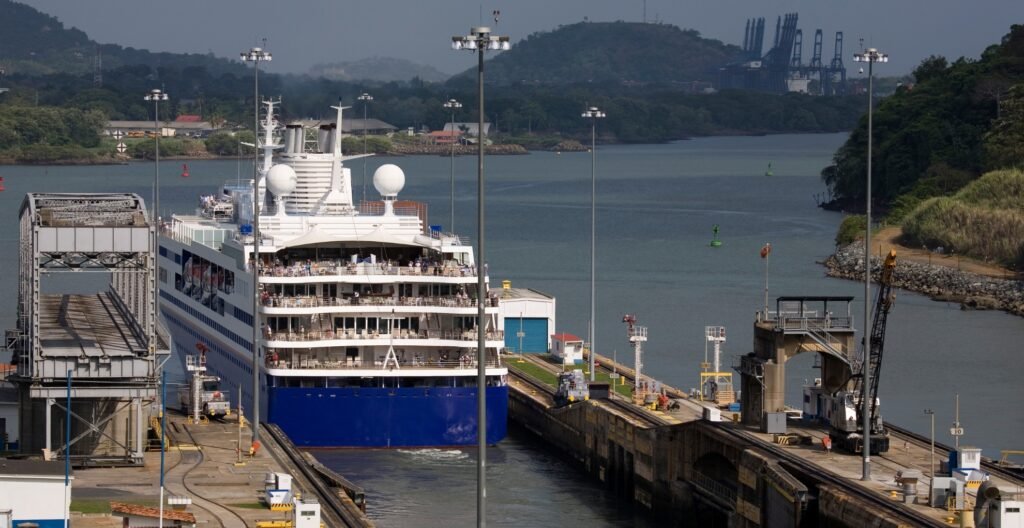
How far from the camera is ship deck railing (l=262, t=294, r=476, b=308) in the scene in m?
64.4

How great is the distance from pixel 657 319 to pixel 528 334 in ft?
69.5

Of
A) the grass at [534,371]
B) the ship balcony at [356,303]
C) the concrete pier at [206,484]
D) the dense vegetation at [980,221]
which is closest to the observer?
the concrete pier at [206,484]

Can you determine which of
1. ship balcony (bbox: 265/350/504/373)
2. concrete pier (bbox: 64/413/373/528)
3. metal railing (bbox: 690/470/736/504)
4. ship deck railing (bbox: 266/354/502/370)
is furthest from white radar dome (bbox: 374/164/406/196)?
metal railing (bbox: 690/470/736/504)

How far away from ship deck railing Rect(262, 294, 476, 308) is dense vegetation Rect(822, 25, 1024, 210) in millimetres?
88567

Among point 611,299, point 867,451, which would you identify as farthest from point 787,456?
point 611,299

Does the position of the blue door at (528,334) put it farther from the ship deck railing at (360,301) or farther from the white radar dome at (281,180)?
the ship deck railing at (360,301)

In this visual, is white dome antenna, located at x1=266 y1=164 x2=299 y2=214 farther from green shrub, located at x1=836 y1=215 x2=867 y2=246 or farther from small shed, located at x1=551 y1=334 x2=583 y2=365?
green shrub, located at x1=836 y1=215 x2=867 y2=246

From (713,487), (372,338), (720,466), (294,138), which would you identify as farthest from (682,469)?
(294,138)

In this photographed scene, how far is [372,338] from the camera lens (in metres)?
64.2

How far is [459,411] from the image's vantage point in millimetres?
64000

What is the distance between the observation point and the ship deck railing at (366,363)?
63938 mm

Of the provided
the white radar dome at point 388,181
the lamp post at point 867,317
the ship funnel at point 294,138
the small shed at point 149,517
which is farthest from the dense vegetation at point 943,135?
the small shed at point 149,517

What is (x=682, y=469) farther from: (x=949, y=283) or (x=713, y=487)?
(x=949, y=283)

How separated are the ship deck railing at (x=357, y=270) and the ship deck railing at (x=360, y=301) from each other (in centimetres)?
79
